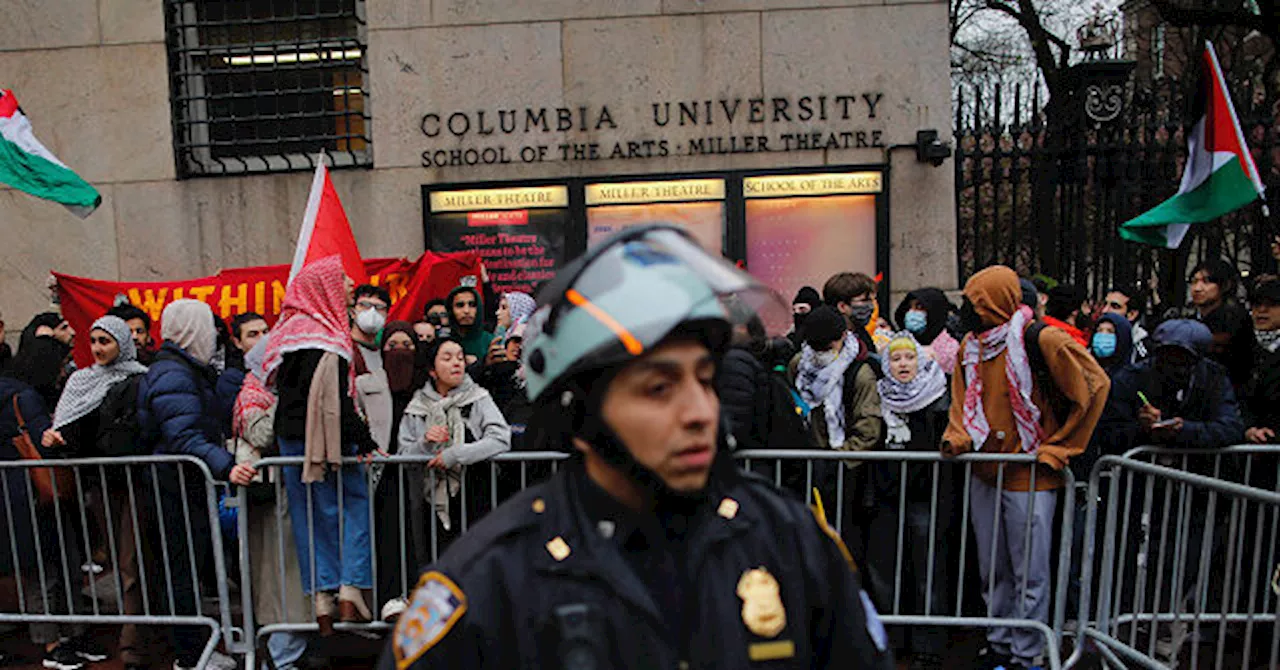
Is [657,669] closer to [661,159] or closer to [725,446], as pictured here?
[725,446]

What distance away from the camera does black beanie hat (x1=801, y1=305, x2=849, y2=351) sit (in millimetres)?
5645

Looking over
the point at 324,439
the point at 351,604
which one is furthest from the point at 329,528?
the point at 324,439

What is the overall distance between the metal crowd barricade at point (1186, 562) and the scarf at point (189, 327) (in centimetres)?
451

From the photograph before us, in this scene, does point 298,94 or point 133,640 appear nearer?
point 133,640

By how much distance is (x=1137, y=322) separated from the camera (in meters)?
9.27

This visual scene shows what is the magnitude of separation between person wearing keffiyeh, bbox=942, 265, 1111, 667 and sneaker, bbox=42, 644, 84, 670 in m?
4.90

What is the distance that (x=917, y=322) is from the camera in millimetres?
7223

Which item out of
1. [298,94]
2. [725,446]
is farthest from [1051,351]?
[298,94]

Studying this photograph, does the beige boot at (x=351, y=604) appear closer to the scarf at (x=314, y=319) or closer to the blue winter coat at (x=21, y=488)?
the scarf at (x=314, y=319)

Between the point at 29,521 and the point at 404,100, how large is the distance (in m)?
5.79

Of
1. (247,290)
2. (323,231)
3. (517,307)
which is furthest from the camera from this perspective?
(247,290)

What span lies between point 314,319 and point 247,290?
4180 millimetres

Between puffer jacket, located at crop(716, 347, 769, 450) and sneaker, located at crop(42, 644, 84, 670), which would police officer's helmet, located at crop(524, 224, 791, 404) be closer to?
puffer jacket, located at crop(716, 347, 769, 450)

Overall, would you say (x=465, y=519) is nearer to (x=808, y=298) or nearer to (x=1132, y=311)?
(x=808, y=298)
